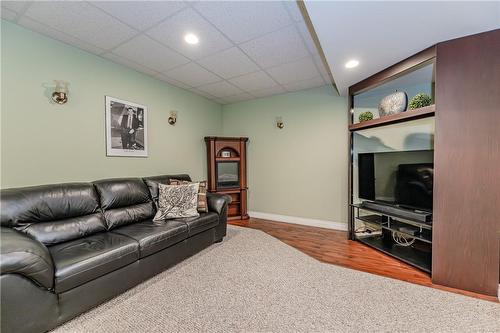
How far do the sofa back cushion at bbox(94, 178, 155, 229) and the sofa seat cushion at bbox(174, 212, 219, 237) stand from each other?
0.54m

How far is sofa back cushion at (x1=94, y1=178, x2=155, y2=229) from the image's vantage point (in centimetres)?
233

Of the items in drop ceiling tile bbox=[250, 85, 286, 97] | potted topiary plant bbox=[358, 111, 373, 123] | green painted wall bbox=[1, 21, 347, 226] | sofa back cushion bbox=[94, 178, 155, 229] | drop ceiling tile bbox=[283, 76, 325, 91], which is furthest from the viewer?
drop ceiling tile bbox=[250, 85, 286, 97]

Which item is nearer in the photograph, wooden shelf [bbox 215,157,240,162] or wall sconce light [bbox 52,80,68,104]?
wall sconce light [bbox 52,80,68,104]

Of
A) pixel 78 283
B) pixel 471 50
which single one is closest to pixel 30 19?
pixel 78 283

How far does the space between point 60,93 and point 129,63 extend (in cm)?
95

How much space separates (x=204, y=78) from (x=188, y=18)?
1.41m

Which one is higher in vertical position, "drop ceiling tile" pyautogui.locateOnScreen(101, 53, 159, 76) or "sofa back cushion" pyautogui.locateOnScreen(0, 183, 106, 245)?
"drop ceiling tile" pyautogui.locateOnScreen(101, 53, 159, 76)

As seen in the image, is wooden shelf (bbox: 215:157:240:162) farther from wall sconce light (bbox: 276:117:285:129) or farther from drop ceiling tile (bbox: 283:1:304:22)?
drop ceiling tile (bbox: 283:1:304:22)

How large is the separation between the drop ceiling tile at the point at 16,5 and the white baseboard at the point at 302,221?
4159mm

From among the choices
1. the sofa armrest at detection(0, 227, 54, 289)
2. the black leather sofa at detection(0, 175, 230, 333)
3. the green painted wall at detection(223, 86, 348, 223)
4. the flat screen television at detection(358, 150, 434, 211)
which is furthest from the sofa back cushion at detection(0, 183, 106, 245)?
the flat screen television at detection(358, 150, 434, 211)

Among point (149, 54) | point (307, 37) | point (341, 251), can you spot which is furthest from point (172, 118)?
point (341, 251)

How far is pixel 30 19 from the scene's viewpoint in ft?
6.46

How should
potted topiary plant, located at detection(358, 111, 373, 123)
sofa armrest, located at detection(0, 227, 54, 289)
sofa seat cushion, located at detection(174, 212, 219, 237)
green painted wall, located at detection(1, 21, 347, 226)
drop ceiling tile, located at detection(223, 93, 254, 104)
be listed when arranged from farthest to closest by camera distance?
drop ceiling tile, located at detection(223, 93, 254, 104) < potted topiary plant, located at detection(358, 111, 373, 123) < sofa seat cushion, located at detection(174, 212, 219, 237) < green painted wall, located at detection(1, 21, 347, 226) < sofa armrest, located at detection(0, 227, 54, 289)

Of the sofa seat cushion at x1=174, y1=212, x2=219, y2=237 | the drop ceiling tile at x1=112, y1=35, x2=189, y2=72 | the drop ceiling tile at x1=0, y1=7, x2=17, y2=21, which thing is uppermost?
the drop ceiling tile at x1=112, y1=35, x2=189, y2=72
